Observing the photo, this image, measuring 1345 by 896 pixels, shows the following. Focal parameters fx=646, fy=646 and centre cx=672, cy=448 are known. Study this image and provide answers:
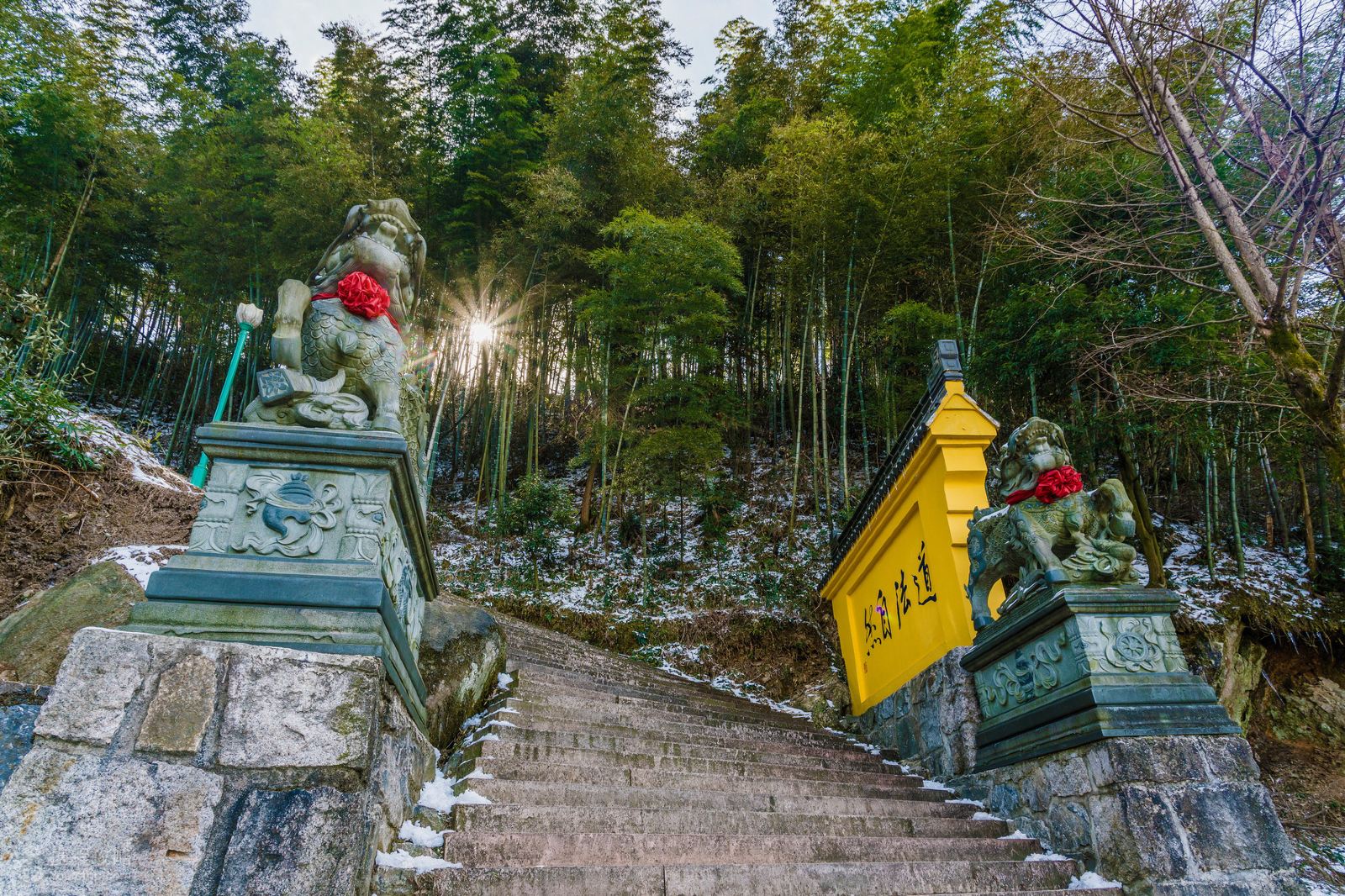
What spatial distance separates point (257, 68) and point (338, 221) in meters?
4.26

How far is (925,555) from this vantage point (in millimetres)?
4176

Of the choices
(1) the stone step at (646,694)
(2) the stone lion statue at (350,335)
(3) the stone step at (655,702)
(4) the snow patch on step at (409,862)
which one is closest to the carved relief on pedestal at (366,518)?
(2) the stone lion statue at (350,335)

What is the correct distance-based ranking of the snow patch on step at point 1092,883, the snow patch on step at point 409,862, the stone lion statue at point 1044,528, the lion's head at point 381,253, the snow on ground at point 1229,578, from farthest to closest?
the snow on ground at point 1229,578 < the stone lion statue at point 1044,528 < the lion's head at point 381,253 < the snow patch on step at point 1092,883 < the snow patch on step at point 409,862

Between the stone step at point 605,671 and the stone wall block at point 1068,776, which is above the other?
the stone step at point 605,671

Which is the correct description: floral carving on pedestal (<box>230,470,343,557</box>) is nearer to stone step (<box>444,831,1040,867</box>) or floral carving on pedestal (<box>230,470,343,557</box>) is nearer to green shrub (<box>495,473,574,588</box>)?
stone step (<box>444,831,1040,867</box>)

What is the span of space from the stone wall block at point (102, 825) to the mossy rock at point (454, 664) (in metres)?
1.43

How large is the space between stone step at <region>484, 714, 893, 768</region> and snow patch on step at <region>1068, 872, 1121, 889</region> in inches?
58.4

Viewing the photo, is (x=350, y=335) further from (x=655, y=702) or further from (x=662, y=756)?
(x=655, y=702)

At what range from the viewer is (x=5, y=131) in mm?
8922

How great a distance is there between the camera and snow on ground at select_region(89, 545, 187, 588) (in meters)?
3.54

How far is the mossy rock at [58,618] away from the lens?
298cm

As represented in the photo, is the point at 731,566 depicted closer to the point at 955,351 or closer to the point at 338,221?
the point at 955,351

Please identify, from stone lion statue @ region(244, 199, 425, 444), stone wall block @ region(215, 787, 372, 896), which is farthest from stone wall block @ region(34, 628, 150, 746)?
stone lion statue @ region(244, 199, 425, 444)

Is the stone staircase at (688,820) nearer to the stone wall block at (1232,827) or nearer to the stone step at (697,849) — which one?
the stone step at (697,849)
